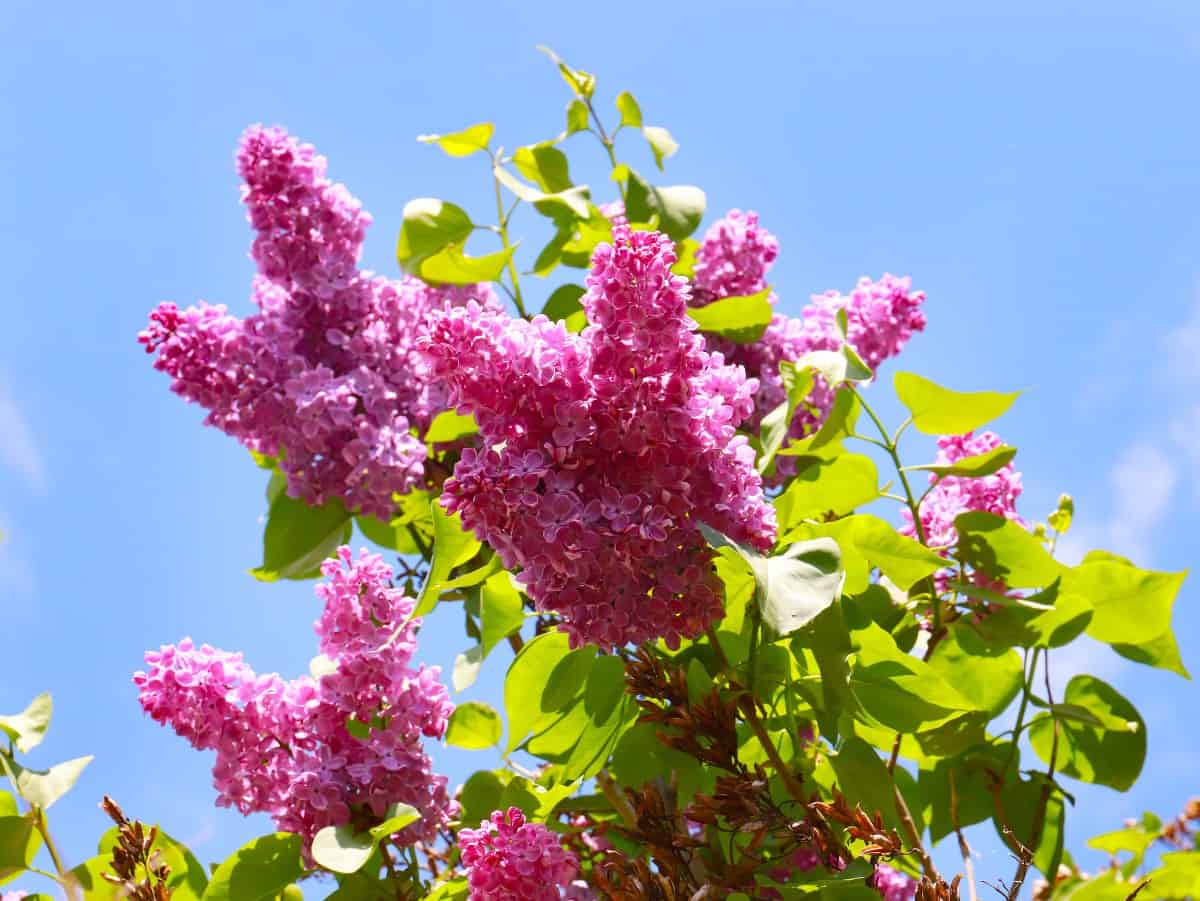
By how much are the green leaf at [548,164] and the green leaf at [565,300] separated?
0.92ft

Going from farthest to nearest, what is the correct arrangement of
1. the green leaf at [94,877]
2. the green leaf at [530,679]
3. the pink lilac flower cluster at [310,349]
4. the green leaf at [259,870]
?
the pink lilac flower cluster at [310,349] → the green leaf at [94,877] → the green leaf at [259,870] → the green leaf at [530,679]

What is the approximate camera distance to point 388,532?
8.13 feet

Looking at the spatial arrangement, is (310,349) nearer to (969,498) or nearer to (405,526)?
(405,526)

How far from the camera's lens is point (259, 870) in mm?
1693

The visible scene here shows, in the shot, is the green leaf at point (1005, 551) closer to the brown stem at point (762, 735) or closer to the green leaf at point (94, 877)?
the brown stem at point (762, 735)

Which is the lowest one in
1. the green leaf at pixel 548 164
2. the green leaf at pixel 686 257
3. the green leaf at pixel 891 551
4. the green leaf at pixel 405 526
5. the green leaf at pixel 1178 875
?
the green leaf at pixel 1178 875

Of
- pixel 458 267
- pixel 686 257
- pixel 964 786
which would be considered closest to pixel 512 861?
pixel 964 786

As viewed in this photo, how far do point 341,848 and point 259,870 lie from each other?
17 centimetres

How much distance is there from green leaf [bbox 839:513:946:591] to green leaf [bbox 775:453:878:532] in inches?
2.6

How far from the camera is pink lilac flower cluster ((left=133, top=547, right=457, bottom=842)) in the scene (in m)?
1.70

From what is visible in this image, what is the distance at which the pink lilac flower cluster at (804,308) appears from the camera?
2.21m

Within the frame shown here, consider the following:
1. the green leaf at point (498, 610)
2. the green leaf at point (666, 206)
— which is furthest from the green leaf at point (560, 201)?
the green leaf at point (498, 610)

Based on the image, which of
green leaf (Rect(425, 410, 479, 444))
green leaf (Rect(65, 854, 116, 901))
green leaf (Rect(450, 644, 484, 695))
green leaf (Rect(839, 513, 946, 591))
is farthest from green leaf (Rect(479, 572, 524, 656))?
green leaf (Rect(65, 854, 116, 901))

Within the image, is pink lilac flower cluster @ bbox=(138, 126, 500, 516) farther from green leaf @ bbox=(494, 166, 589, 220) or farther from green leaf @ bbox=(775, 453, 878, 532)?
green leaf @ bbox=(775, 453, 878, 532)
